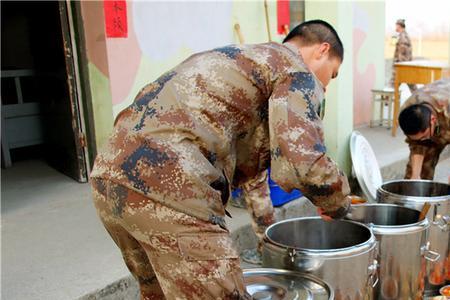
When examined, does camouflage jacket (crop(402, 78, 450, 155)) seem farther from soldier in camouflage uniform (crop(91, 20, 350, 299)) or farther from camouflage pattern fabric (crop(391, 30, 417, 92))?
camouflage pattern fabric (crop(391, 30, 417, 92))

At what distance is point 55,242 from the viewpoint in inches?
114

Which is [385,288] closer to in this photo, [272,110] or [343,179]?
[343,179]

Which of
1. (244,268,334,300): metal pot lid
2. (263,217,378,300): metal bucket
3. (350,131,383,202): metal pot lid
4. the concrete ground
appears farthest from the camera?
(350,131,383,202): metal pot lid

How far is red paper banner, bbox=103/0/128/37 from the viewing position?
3.68 m

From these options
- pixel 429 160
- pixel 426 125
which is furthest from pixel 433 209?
pixel 429 160

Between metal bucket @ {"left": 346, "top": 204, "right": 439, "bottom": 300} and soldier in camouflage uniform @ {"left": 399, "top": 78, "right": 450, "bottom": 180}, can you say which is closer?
metal bucket @ {"left": 346, "top": 204, "right": 439, "bottom": 300}

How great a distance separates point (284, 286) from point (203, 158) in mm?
582

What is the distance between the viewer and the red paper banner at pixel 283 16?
16.1ft

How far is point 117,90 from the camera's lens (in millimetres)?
3826

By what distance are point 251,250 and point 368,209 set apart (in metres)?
1.21

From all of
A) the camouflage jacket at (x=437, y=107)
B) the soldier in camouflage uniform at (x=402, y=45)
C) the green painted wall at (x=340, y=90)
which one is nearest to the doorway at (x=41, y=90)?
the green painted wall at (x=340, y=90)

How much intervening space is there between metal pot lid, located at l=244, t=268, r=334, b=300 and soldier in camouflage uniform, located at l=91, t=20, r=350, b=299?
268 mm

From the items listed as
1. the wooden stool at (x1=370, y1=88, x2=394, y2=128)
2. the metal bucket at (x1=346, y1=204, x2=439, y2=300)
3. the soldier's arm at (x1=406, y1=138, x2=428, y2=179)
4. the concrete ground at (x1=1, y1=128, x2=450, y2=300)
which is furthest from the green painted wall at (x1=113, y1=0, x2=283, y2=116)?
the metal bucket at (x1=346, y1=204, x2=439, y2=300)

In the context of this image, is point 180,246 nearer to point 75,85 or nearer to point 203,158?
point 203,158
